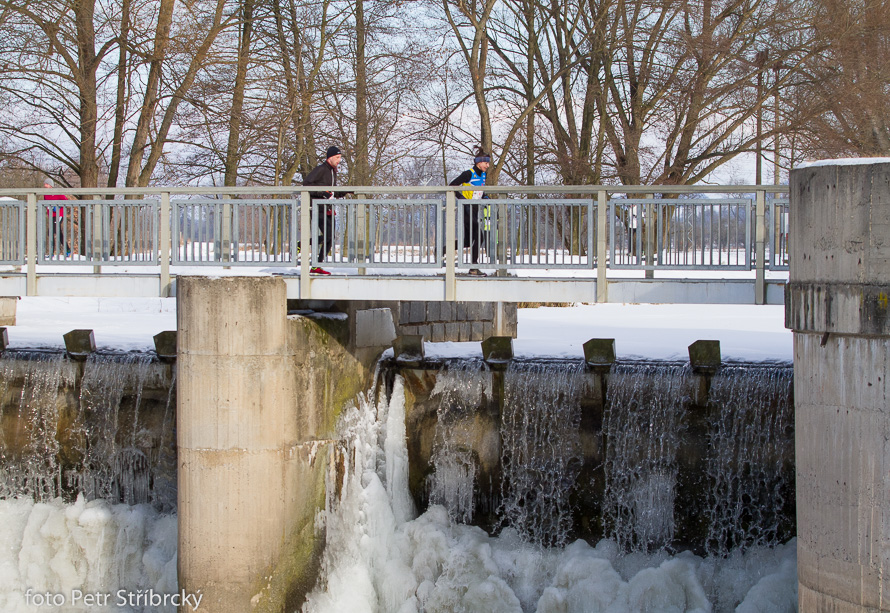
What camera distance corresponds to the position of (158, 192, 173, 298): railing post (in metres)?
9.00

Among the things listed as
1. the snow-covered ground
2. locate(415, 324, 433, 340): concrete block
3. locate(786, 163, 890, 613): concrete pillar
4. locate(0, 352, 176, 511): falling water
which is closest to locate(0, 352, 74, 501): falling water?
locate(0, 352, 176, 511): falling water

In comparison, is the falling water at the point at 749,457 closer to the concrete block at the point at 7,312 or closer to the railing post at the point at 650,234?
the railing post at the point at 650,234

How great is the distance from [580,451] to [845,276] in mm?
4690

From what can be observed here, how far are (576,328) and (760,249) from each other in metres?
6.05

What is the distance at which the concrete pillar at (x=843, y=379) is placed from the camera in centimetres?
594

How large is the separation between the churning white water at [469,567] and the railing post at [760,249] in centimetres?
302

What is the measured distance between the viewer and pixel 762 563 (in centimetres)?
950

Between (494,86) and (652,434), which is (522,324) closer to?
(652,434)

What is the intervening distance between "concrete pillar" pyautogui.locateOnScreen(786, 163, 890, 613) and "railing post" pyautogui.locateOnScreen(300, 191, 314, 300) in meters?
4.39

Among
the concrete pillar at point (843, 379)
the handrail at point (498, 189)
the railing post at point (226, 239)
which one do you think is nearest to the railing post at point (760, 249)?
the handrail at point (498, 189)

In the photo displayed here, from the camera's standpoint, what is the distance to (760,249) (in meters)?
8.05

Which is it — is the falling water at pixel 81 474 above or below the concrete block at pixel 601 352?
below

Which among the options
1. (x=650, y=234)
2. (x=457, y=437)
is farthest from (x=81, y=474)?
(x=650, y=234)

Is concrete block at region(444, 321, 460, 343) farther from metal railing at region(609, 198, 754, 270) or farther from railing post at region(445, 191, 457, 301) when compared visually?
metal railing at region(609, 198, 754, 270)
